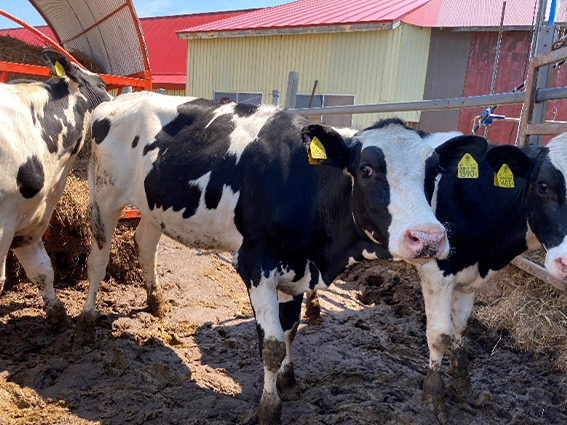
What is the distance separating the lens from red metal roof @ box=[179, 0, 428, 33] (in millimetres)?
14844

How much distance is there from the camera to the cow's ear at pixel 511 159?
3688mm

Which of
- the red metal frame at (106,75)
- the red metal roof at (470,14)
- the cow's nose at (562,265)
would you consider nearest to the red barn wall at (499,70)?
the red metal roof at (470,14)

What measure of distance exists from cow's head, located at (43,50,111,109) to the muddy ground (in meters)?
1.90

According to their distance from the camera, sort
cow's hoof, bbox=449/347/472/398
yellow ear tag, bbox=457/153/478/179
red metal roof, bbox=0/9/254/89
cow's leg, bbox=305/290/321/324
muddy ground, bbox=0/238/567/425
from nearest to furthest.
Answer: muddy ground, bbox=0/238/567/425
yellow ear tag, bbox=457/153/478/179
cow's hoof, bbox=449/347/472/398
cow's leg, bbox=305/290/321/324
red metal roof, bbox=0/9/254/89

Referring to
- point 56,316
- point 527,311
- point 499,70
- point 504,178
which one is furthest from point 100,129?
point 499,70

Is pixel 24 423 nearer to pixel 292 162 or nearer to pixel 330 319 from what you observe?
pixel 292 162

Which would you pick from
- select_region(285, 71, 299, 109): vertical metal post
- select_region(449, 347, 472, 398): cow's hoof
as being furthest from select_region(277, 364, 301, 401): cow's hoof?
select_region(285, 71, 299, 109): vertical metal post

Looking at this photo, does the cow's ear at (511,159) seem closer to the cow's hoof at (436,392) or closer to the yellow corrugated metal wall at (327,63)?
the cow's hoof at (436,392)

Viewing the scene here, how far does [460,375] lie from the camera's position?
4.01 metres

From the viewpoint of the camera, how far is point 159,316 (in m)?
5.08

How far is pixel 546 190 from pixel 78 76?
12.4 ft

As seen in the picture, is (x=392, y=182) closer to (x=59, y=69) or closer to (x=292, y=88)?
(x=59, y=69)

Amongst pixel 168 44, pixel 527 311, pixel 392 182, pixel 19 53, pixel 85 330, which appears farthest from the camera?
pixel 168 44

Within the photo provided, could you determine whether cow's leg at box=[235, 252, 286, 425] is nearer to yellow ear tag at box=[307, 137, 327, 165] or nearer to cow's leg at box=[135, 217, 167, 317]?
yellow ear tag at box=[307, 137, 327, 165]
